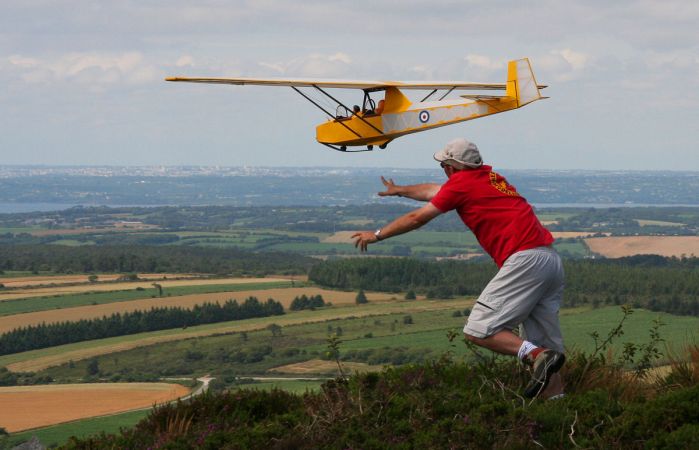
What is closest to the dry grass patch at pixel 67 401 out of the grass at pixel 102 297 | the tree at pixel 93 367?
the tree at pixel 93 367

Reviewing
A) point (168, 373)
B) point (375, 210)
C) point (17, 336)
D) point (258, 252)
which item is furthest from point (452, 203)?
point (375, 210)

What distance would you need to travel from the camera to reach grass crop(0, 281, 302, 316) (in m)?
84.5

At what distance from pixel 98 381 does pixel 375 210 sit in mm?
116504

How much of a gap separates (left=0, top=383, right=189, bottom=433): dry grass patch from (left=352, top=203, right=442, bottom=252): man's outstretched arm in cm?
3081

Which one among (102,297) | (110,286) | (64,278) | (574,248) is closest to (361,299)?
(102,297)

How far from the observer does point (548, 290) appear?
8.34 meters

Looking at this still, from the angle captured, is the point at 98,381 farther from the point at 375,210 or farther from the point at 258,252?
the point at 375,210

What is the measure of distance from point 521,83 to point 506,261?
20.0 meters

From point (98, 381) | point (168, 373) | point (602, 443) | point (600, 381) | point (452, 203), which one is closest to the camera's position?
point (602, 443)

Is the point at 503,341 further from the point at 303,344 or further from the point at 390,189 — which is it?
the point at 303,344

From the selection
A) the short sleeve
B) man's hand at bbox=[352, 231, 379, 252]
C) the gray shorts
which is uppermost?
the short sleeve

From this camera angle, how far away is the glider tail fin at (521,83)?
27.2 meters

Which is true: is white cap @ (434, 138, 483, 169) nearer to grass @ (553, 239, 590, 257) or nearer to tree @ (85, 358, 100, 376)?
tree @ (85, 358, 100, 376)

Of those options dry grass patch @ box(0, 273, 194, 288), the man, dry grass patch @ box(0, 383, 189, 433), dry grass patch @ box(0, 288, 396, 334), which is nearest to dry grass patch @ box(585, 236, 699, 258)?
dry grass patch @ box(0, 288, 396, 334)
